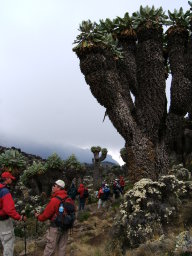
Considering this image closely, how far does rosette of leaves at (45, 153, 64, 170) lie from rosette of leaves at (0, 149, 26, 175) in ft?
29.6

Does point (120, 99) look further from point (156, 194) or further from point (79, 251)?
point (79, 251)

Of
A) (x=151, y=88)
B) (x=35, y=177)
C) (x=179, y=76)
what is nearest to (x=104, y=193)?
(x=151, y=88)

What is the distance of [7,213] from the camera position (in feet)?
19.5

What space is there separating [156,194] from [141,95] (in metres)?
5.70

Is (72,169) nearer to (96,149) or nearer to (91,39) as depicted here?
(96,149)

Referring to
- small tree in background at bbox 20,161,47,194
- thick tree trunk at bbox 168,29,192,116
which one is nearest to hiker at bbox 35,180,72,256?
thick tree trunk at bbox 168,29,192,116

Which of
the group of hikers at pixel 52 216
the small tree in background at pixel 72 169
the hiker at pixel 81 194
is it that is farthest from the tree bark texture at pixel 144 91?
the small tree in background at pixel 72 169

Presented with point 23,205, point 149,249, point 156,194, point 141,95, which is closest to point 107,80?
point 141,95

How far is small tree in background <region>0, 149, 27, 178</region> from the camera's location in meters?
17.0

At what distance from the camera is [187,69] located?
14.2 m

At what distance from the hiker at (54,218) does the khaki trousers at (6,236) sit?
0.69 meters

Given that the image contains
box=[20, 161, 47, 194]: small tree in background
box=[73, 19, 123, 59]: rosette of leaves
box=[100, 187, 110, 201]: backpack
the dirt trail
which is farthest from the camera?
box=[20, 161, 47, 194]: small tree in background

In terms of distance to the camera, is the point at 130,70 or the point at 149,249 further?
the point at 130,70

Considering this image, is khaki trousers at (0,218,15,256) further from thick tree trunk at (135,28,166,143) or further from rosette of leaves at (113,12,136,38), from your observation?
rosette of leaves at (113,12,136,38)
